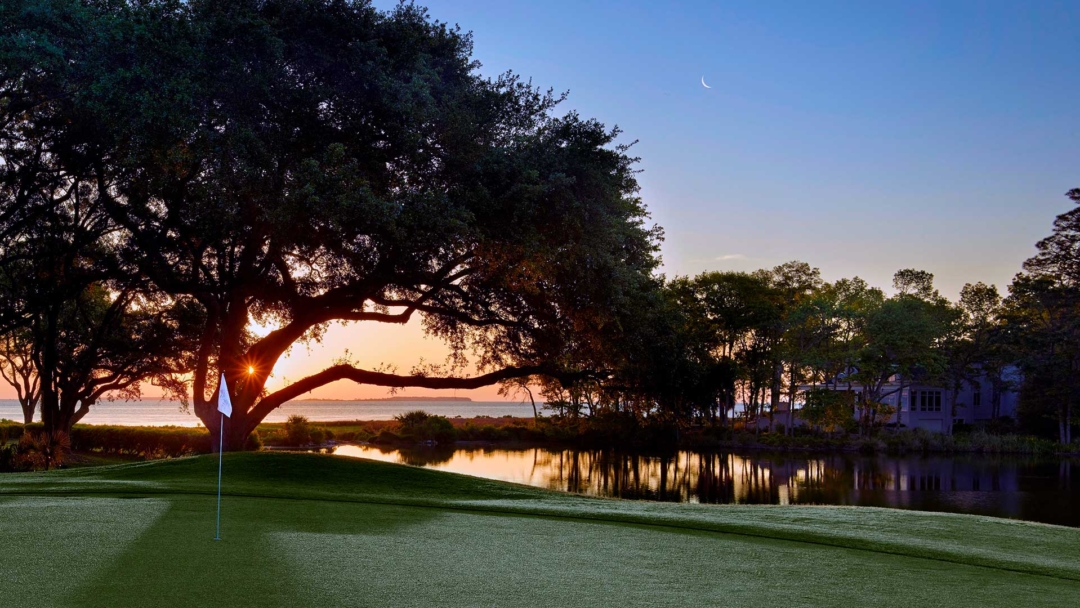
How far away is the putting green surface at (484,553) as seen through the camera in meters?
6.01

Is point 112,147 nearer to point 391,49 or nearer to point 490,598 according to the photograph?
point 391,49

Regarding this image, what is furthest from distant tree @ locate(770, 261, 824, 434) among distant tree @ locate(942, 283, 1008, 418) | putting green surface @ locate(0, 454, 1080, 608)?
putting green surface @ locate(0, 454, 1080, 608)

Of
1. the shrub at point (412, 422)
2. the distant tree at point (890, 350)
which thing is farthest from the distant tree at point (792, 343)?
the shrub at point (412, 422)

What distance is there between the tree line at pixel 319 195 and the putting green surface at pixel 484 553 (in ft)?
18.7

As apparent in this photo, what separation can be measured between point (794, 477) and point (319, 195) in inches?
1056

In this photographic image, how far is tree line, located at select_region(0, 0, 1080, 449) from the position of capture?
14492 mm

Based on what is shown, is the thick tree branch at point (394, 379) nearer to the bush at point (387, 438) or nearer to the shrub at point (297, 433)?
the shrub at point (297, 433)

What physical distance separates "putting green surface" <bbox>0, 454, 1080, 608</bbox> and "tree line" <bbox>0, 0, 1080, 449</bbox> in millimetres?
5703

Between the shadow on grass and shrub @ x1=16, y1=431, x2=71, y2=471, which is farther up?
the shadow on grass

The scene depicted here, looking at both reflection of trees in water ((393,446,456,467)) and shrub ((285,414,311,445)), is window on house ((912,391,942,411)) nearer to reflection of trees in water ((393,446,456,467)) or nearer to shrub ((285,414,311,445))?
reflection of trees in water ((393,446,456,467))

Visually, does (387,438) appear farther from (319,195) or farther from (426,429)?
(319,195)

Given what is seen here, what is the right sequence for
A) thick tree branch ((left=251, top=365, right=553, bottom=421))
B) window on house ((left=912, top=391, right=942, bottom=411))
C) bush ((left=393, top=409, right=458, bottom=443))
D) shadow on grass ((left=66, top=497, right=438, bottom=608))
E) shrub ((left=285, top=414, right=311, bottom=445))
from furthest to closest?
window on house ((left=912, top=391, right=942, bottom=411)) < bush ((left=393, top=409, right=458, bottom=443)) < shrub ((left=285, top=414, right=311, bottom=445)) < thick tree branch ((left=251, top=365, right=553, bottom=421)) < shadow on grass ((left=66, top=497, right=438, bottom=608))

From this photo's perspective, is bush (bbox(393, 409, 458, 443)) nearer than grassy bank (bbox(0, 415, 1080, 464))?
No

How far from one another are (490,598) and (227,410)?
135 inches
